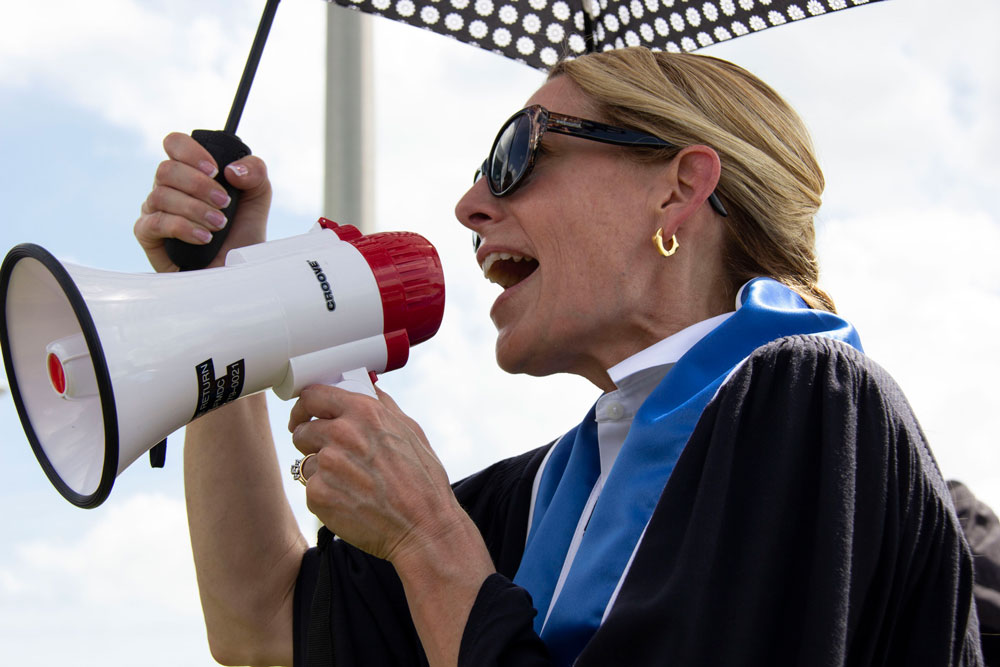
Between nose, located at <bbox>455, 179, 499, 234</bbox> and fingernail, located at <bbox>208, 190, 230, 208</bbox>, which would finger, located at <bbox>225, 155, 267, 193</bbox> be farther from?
nose, located at <bbox>455, 179, 499, 234</bbox>

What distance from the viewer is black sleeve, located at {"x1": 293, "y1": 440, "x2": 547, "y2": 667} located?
2396mm

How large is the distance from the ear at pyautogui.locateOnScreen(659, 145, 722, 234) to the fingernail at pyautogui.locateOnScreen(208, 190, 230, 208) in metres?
1.02

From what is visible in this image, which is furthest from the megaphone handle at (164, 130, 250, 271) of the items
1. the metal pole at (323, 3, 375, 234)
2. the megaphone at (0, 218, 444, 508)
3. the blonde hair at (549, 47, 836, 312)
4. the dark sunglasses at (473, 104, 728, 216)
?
the metal pole at (323, 3, 375, 234)

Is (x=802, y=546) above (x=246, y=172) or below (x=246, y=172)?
below

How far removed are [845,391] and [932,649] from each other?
1.40 feet

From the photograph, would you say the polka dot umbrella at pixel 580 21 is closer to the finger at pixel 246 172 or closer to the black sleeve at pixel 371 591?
the finger at pixel 246 172

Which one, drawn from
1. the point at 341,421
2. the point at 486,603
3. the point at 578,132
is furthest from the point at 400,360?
the point at 578,132

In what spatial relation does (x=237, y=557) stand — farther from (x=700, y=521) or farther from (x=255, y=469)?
(x=700, y=521)

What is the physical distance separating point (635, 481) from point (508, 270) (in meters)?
0.85

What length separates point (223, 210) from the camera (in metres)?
2.35

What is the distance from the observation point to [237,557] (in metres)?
2.60

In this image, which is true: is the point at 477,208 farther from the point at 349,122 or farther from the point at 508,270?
the point at 349,122

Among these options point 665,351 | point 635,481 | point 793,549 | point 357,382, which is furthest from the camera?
point 665,351

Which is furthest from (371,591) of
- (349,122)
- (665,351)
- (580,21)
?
(580,21)
